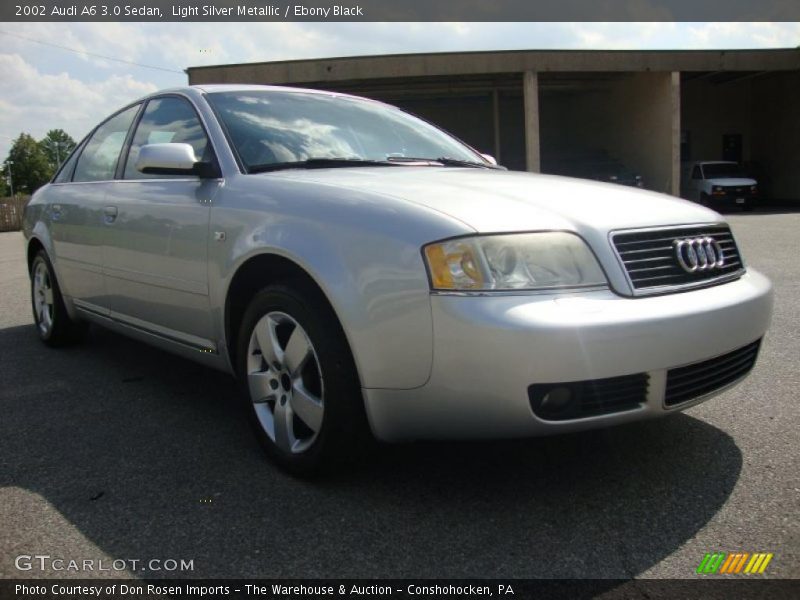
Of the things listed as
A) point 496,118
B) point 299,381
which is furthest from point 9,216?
point 299,381

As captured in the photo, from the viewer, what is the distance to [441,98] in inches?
1185

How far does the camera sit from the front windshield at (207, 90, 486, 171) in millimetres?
3146

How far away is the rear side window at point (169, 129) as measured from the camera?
333 cm

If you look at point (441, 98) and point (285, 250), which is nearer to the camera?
point (285, 250)

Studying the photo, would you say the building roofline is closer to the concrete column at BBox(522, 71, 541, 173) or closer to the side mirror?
the concrete column at BBox(522, 71, 541, 173)

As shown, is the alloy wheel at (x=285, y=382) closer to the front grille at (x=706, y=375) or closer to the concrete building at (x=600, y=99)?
the front grille at (x=706, y=375)

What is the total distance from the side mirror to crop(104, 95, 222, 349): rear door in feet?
0.19

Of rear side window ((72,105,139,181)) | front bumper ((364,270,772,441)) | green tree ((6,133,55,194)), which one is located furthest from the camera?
green tree ((6,133,55,194))

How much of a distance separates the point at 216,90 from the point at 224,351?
136cm

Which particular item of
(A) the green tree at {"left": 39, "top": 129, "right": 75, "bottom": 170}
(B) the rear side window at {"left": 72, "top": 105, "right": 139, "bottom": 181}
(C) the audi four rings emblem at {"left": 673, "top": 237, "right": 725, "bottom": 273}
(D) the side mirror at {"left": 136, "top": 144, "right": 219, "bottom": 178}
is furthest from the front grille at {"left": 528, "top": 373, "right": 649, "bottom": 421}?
(A) the green tree at {"left": 39, "top": 129, "right": 75, "bottom": 170}

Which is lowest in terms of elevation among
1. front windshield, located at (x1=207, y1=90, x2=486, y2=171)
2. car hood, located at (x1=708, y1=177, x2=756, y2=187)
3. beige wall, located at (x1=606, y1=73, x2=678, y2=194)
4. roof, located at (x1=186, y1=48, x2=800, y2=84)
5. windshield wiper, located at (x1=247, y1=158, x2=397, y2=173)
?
car hood, located at (x1=708, y1=177, x2=756, y2=187)

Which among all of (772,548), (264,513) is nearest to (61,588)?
(264,513)

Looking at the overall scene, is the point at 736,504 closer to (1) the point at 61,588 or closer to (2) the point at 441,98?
(1) the point at 61,588

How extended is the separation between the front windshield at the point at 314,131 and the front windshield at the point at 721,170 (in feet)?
72.1
